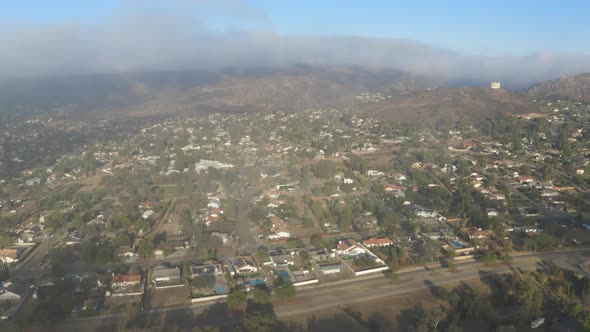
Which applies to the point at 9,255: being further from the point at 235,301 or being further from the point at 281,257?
the point at 281,257

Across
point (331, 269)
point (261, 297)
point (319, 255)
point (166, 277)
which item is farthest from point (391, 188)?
point (166, 277)

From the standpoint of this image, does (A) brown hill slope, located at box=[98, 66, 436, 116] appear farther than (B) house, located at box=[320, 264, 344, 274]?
Yes

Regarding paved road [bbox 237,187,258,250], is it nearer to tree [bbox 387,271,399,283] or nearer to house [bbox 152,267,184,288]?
house [bbox 152,267,184,288]

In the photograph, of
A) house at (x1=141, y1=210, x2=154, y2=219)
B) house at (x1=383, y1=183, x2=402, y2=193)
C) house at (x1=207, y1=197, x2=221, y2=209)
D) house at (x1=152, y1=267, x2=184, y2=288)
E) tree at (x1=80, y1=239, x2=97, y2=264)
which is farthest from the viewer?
house at (x1=383, y1=183, x2=402, y2=193)

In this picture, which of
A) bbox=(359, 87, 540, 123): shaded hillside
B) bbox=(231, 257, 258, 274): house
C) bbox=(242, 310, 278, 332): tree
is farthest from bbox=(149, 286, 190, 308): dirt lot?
bbox=(359, 87, 540, 123): shaded hillside

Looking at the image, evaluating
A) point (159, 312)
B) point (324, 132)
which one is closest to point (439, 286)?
→ point (159, 312)

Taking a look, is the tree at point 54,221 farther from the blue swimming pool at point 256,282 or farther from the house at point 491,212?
the house at point 491,212
